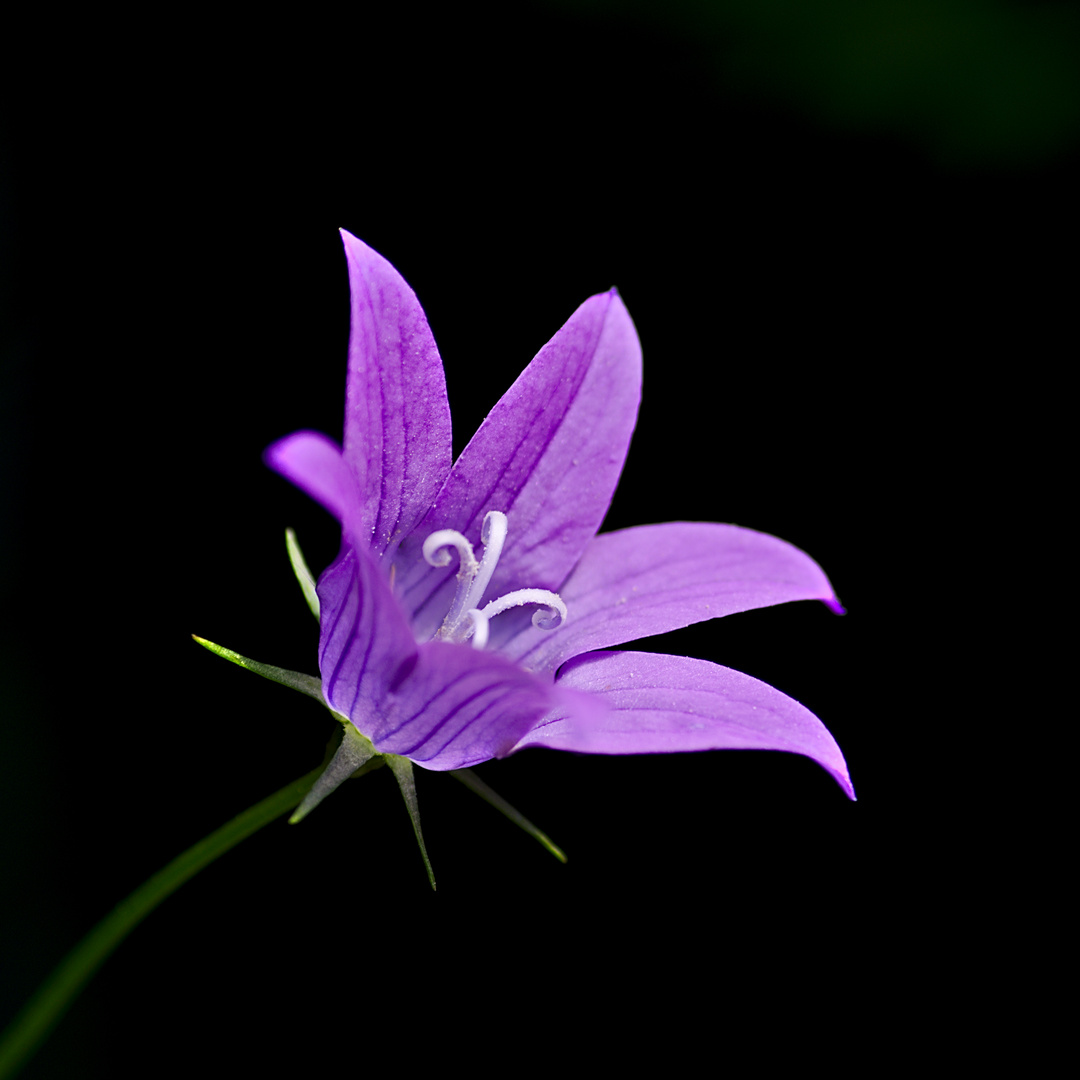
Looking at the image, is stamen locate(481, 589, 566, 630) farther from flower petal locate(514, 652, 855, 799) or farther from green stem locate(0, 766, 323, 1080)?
green stem locate(0, 766, 323, 1080)

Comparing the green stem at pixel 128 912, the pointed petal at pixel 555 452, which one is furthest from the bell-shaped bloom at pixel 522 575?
the green stem at pixel 128 912

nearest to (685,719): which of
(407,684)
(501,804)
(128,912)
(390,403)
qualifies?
(501,804)

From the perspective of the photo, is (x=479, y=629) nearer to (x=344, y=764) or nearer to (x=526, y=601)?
(x=526, y=601)

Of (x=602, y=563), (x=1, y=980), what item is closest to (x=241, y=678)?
(x=1, y=980)

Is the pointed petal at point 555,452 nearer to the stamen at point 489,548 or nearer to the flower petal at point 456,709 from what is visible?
the stamen at point 489,548

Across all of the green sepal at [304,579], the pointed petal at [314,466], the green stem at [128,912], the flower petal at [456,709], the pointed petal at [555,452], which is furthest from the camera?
the pointed petal at [555,452]

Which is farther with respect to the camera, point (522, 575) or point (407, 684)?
point (522, 575)
